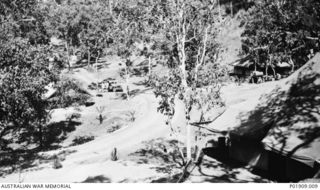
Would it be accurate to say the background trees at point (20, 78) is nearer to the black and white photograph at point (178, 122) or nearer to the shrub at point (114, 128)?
the black and white photograph at point (178, 122)

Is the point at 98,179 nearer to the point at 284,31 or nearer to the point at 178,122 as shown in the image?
the point at 178,122

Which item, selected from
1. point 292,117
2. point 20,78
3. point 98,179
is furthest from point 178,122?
point 292,117

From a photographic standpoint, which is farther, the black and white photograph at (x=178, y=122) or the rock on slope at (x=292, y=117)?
the black and white photograph at (x=178, y=122)

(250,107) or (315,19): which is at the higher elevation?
(315,19)

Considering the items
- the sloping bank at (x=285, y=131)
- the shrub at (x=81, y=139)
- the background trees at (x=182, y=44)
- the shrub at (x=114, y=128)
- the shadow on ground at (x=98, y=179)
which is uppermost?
the background trees at (x=182, y=44)

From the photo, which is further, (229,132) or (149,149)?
(149,149)

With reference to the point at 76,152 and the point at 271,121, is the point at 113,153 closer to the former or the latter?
the point at 76,152

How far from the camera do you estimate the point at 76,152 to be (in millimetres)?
32250

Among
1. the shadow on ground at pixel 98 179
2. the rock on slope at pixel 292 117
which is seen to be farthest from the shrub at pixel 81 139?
the rock on slope at pixel 292 117

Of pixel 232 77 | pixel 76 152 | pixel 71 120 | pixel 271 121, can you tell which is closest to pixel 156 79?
pixel 271 121

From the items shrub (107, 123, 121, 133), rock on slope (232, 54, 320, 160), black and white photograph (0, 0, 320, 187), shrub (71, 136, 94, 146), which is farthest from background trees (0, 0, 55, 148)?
rock on slope (232, 54, 320, 160)

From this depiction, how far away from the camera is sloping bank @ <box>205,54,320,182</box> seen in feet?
57.2

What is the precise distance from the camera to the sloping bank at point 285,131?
17.4 m

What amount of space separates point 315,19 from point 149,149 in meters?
20.4
